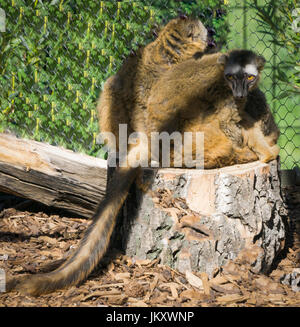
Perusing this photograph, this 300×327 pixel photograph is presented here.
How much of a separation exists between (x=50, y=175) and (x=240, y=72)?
1.54m

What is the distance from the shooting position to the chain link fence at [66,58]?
14.2 ft

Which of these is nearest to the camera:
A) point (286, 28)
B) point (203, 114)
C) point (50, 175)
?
point (203, 114)

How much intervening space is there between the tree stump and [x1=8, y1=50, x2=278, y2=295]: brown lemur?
0.14m

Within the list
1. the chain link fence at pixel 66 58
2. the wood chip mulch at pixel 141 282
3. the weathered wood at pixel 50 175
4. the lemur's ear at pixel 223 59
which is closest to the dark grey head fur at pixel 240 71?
the lemur's ear at pixel 223 59

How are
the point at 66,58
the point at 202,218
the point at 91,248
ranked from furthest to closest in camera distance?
the point at 66,58
the point at 202,218
the point at 91,248

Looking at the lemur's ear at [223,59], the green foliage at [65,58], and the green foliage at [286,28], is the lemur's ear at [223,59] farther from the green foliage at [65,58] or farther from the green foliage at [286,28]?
A: the green foliage at [65,58]

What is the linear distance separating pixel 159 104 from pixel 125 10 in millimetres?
1893

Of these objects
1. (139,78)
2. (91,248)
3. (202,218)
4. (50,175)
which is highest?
(139,78)

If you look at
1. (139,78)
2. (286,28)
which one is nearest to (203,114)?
(139,78)

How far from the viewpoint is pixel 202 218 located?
103 inches

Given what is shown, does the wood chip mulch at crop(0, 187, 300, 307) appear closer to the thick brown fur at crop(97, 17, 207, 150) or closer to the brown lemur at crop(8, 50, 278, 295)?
the brown lemur at crop(8, 50, 278, 295)

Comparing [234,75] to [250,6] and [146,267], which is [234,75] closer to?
[146,267]

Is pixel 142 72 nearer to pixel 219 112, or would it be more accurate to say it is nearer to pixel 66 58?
pixel 219 112

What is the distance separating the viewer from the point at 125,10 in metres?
4.47
